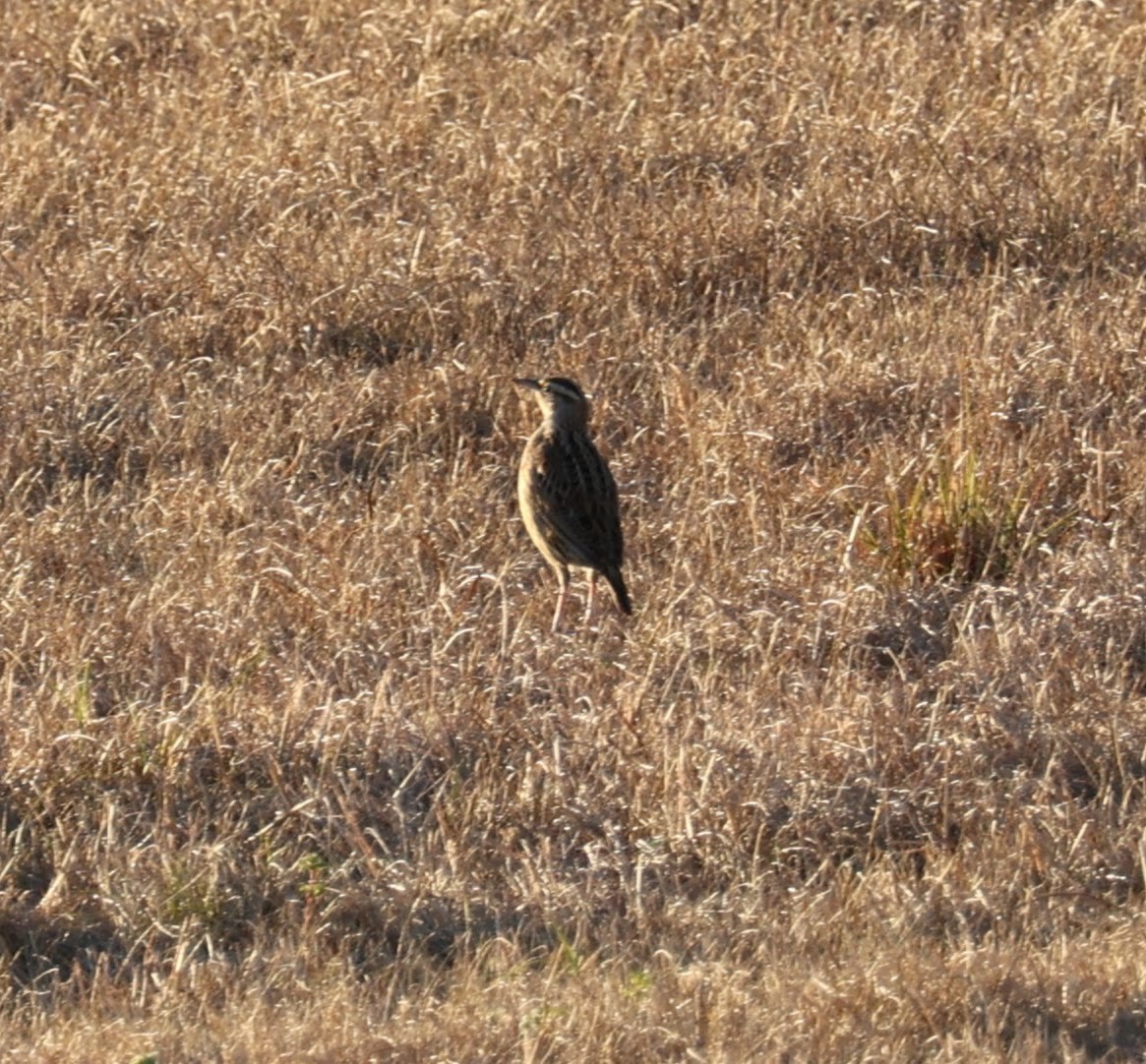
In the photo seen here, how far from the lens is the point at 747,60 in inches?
505

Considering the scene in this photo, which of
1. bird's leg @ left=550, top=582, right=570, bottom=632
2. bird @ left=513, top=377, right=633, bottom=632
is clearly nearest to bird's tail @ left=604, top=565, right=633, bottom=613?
bird @ left=513, top=377, right=633, bottom=632

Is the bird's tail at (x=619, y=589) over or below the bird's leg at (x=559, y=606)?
over

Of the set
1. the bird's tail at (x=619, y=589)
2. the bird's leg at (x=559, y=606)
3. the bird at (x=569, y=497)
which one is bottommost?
the bird's leg at (x=559, y=606)

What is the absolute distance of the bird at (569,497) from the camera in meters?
8.23

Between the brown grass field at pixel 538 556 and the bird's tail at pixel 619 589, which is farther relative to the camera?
the bird's tail at pixel 619 589

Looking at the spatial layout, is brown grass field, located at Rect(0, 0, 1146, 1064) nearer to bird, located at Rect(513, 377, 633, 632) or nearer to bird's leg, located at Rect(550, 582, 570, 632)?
bird's leg, located at Rect(550, 582, 570, 632)

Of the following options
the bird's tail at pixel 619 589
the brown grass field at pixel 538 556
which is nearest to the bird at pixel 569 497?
the bird's tail at pixel 619 589

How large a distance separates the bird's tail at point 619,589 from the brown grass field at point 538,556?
7 cm

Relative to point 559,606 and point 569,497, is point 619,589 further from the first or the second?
point 569,497

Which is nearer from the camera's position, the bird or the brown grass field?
the brown grass field

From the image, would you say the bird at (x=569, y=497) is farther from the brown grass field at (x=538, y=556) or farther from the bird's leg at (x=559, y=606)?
the brown grass field at (x=538, y=556)

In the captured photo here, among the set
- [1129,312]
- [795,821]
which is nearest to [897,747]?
[795,821]

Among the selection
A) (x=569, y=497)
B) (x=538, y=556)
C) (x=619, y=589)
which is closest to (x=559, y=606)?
(x=619, y=589)

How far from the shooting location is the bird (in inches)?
324
